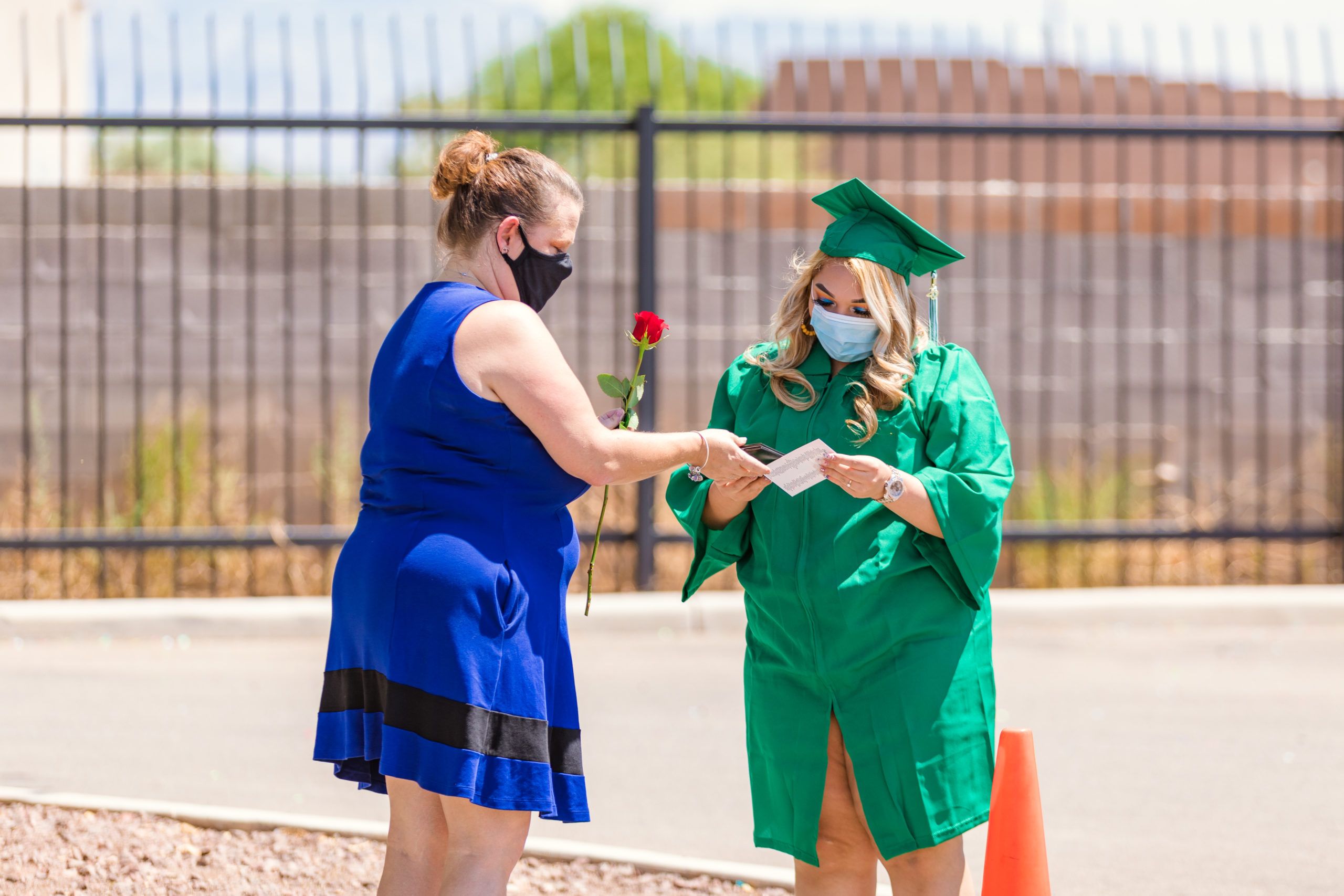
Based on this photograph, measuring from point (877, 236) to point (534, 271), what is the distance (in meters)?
0.72

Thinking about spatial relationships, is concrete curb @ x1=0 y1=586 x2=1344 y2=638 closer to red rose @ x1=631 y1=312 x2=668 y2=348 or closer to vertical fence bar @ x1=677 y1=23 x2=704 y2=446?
vertical fence bar @ x1=677 y1=23 x2=704 y2=446

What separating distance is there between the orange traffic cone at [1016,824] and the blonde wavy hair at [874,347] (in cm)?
76

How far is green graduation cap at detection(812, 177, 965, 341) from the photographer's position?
2.91 m

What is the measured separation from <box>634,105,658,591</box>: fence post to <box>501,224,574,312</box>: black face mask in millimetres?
4978

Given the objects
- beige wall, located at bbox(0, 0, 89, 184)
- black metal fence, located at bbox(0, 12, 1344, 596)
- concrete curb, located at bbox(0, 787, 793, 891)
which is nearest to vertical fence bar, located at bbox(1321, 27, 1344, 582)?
black metal fence, located at bbox(0, 12, 1344, 596)

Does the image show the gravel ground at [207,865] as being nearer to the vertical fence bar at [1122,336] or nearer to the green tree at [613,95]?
the green tree at [613,95]

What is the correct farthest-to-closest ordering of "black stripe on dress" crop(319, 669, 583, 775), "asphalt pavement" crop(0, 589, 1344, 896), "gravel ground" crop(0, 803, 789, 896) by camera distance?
"asphalt pavement" crop(0, 589, 1344, 896)
"gravel ground" crop(0, 803, 789, 896)
"black stripe on dress" crop(319, 669, 583, 775)

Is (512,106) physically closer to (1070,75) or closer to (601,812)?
(601,812)

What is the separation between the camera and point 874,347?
294 cm

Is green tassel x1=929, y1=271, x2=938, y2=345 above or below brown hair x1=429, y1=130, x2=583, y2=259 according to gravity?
below

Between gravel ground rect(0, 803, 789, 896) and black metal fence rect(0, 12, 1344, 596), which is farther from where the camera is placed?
black metal fence rect(0, 12, 1344, 596)

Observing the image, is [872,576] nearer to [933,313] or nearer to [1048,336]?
[933,313]

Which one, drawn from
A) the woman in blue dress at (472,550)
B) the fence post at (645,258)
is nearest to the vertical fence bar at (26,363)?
the fence post at (645,258)

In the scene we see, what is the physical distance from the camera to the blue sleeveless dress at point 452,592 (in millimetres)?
2541
